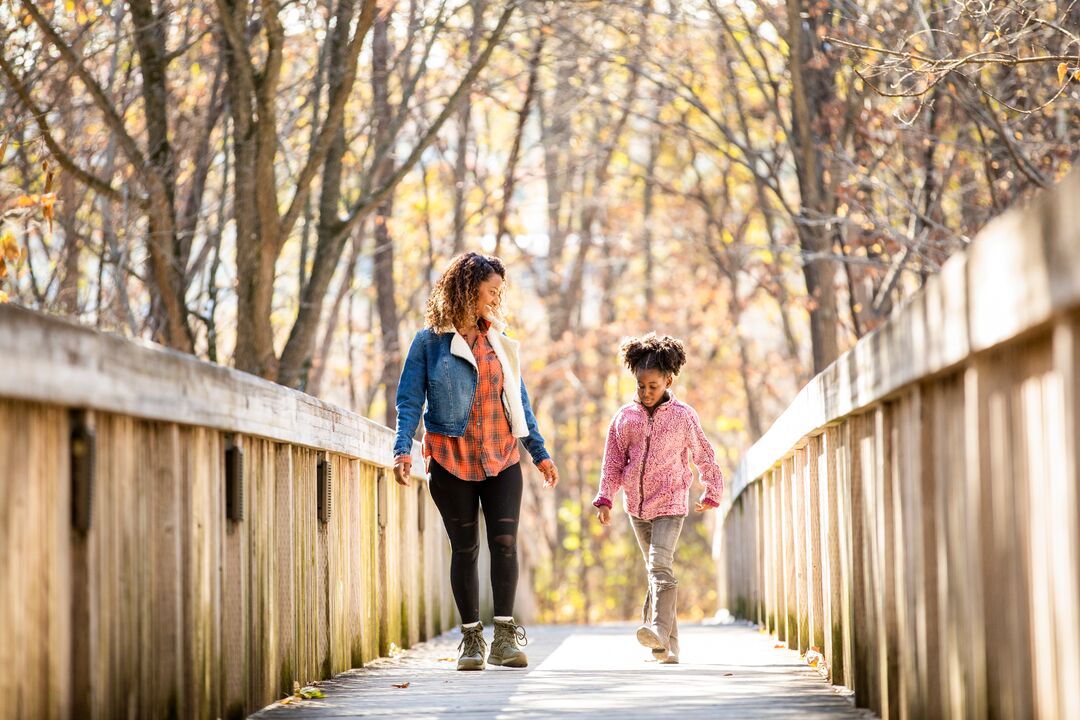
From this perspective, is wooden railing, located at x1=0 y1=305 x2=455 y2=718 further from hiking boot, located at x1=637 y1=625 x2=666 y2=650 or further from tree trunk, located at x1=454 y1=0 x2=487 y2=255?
tree trunk, located at x1=454 y1=0 x2=487 y2=255

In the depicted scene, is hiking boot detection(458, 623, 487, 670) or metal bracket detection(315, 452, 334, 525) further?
hiking boot detection(458, 623, 487, 670)

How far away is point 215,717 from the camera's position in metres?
4.75

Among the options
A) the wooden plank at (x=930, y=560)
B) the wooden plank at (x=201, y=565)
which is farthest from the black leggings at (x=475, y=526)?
the wooden plank at (x=930, y=560)

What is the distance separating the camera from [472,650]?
7184mm

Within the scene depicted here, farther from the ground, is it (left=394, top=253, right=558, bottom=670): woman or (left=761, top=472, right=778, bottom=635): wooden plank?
(left=394, top=253, right=558, bottom=670): woman

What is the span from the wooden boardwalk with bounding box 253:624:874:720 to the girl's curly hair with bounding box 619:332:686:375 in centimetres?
145

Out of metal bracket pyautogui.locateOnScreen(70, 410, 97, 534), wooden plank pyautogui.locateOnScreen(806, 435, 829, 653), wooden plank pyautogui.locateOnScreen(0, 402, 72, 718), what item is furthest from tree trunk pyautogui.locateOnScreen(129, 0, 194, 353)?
wooden plank pyautogui.locateOnScreen(0, 402, 72, 718)

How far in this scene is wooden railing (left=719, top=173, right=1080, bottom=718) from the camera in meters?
2.87

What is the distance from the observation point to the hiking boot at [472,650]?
7145mm

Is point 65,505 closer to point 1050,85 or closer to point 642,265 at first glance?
point 1050,85

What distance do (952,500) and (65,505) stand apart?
2.08m

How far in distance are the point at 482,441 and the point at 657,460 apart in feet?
3.78

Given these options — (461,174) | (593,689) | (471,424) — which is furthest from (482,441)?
(461,174)

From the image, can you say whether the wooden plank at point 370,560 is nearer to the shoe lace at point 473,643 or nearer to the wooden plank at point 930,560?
the shoe lace at point 473,643
